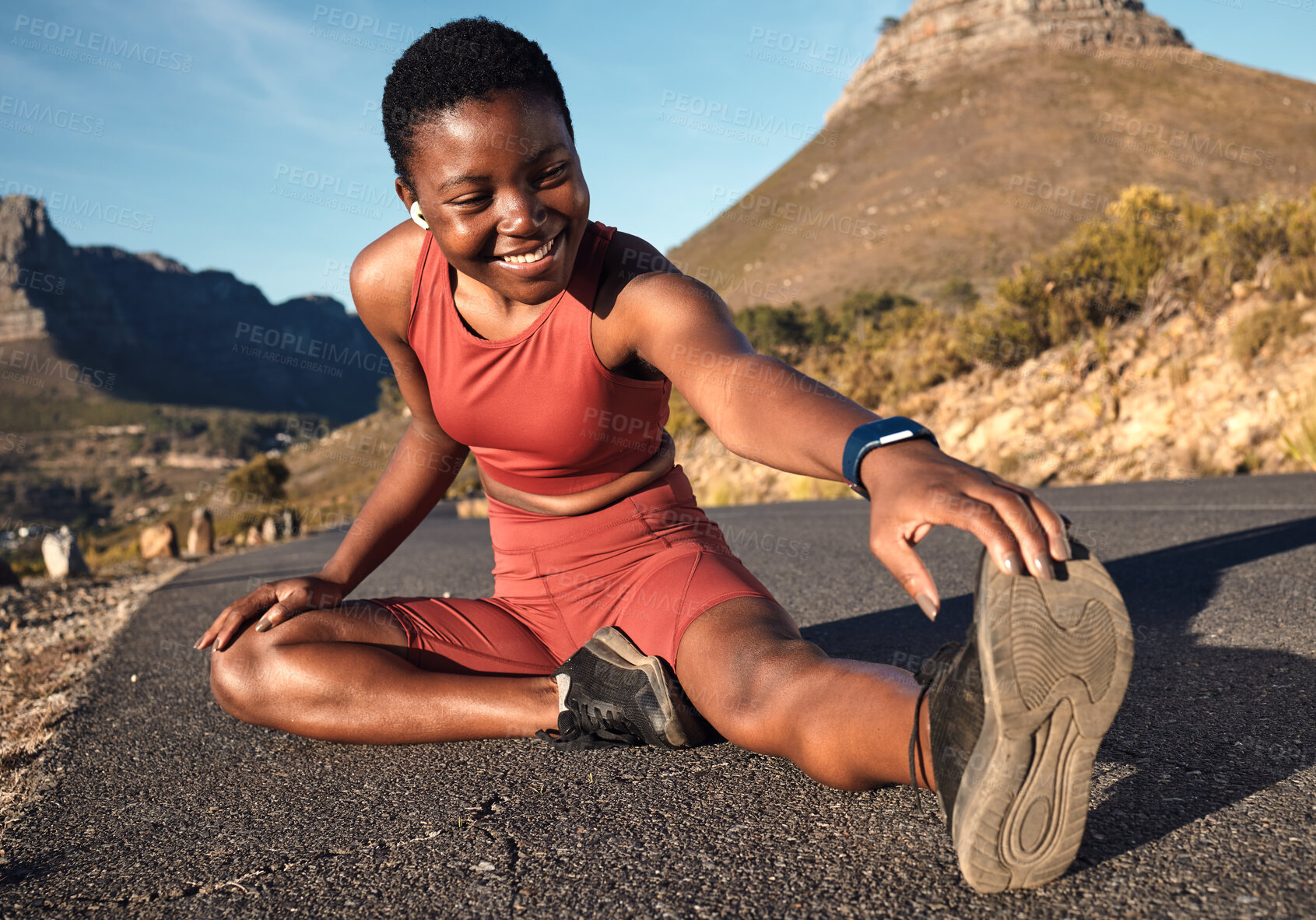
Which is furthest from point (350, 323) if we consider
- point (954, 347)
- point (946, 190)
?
point (954, 347)

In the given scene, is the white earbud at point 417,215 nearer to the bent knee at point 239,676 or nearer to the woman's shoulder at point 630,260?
the woman's shoulder at point 630,260

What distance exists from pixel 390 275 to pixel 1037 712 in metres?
1.94

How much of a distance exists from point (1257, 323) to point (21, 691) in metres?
11.4

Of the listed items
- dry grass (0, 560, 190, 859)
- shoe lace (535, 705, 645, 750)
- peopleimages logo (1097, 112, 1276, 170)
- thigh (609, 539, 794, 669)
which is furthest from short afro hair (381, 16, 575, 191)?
peopleimages logo (1097, 112, 1276, 170)

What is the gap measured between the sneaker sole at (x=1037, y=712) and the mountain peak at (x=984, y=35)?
311 feet

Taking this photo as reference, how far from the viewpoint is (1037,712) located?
118 cm

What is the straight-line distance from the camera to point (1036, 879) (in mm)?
1269

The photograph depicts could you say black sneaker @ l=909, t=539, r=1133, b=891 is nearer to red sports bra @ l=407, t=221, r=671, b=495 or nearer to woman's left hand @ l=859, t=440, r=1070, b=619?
woman's left hand @ l=859, t=440, r=1070, b=619

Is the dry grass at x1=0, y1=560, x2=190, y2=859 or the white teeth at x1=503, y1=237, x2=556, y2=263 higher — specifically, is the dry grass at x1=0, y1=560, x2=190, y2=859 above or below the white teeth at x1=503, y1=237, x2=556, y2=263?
below

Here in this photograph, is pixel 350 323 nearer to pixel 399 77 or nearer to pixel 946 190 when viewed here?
pixel 946 190

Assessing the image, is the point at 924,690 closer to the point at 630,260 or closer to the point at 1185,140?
Answer: the point at 630,260

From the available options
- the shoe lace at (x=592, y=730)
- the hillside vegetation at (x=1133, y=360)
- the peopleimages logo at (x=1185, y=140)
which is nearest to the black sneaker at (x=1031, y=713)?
the shoe lace at (x=592, y=730)

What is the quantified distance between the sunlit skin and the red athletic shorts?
0.22 feet

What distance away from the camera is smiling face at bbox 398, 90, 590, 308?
182 cm
